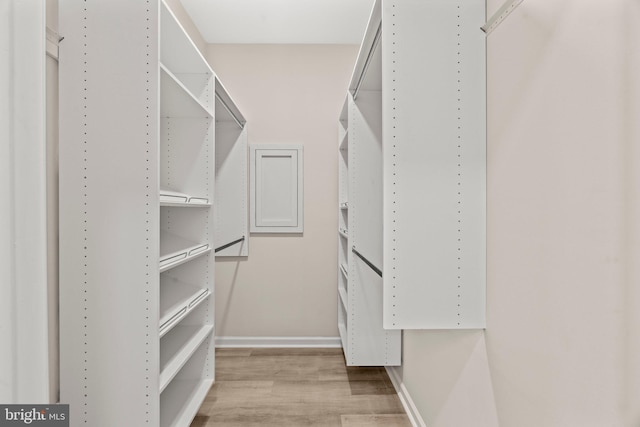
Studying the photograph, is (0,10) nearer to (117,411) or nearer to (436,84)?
(436,84)

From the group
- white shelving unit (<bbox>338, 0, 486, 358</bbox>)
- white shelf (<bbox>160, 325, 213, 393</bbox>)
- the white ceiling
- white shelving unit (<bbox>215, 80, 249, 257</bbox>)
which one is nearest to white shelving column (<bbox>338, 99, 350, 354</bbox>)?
the white ceiling

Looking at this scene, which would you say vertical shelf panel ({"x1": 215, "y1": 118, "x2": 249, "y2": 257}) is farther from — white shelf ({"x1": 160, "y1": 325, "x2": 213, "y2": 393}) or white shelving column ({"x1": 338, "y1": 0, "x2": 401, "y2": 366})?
white shelving column ({"x1": 338, "y1": 0, "x2": 401, "y2": 366})

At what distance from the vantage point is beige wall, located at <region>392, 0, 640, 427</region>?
0.72m

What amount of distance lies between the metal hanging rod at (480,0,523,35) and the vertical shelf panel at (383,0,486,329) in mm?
30

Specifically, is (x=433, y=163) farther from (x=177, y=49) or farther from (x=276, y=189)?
(x=276, y=189)

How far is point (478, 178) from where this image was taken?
1.24m

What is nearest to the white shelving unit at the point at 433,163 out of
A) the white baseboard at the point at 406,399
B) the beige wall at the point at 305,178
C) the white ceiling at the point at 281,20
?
the white baseboard at the point at 406,399

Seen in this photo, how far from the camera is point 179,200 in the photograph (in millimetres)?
1720

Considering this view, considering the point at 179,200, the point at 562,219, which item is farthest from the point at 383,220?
the point at 179,200

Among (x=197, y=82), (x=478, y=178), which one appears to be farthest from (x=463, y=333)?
(x=197, y=82)

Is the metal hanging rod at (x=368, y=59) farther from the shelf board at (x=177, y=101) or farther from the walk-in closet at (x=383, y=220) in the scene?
the shelf board at (x=177, y=101)

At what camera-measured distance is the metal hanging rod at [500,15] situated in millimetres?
1071

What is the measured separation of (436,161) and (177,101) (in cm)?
144

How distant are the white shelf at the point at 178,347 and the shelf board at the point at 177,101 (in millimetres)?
1284
